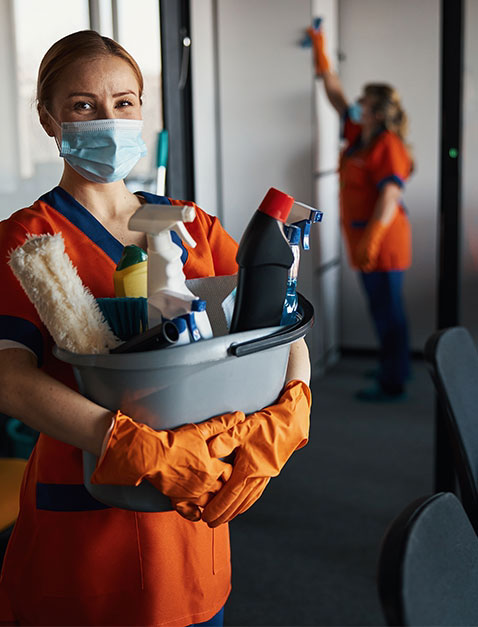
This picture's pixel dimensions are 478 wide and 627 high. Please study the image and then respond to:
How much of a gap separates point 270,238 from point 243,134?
2.64 m

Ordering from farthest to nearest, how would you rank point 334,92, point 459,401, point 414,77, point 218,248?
1. point 414,77
2. point 334,92
3. point 459,401
4. point 218,248

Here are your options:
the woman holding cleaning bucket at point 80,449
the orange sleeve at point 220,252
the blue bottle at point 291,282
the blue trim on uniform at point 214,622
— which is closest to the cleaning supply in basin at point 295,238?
the blue bottle at point 291,282

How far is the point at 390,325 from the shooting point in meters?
3.87

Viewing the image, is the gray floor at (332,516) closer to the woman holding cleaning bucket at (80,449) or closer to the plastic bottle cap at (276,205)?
the woman holding cleaning bucket at (80,449)

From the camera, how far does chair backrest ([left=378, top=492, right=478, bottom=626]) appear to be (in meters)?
0.71

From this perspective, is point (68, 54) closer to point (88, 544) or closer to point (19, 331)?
point (19, 331)

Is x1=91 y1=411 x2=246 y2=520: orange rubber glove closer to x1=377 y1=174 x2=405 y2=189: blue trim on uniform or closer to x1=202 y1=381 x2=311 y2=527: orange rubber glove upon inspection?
x1=202 y1=381 x2=311 y2=527: orange rubber glove

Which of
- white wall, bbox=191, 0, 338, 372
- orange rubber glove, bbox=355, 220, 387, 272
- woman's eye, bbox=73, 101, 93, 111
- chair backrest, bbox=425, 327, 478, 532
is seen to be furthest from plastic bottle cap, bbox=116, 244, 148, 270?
orange rubber glove, bbox=355, 220, 387, 272

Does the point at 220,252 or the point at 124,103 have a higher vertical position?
the point at 124,103

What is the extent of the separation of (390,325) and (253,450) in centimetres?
303

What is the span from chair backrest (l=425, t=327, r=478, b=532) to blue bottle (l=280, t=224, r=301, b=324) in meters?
0.59

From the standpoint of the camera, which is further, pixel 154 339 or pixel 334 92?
pixel 334 92

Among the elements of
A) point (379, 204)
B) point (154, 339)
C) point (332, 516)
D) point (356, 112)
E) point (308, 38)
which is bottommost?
point (332, 516)

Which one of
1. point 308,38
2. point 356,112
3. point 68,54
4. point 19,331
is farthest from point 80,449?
point 356,112
